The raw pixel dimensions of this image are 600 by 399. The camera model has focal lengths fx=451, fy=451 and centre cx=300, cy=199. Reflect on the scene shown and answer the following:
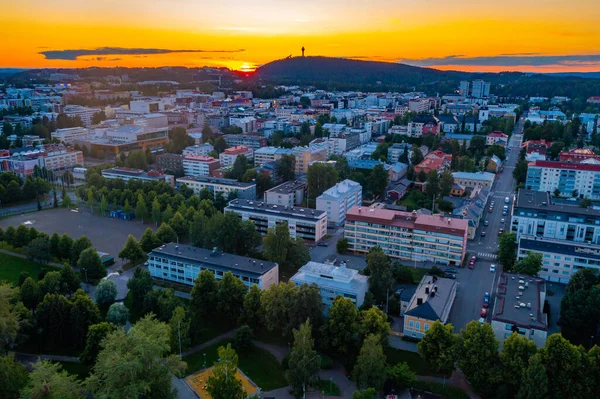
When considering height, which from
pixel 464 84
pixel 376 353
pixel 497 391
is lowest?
pixel 497 391

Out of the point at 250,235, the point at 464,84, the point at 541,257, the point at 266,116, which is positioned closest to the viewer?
the point at 541,257

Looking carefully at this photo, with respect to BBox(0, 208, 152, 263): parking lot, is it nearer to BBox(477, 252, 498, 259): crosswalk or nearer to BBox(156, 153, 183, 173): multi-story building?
BBox(156, 153, 183, 173): multi-story building

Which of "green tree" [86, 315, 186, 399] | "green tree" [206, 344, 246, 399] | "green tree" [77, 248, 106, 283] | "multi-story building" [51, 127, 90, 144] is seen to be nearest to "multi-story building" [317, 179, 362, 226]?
"green tree" [77, 248, 106, 283]

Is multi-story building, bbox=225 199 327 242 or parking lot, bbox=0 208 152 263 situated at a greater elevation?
multi-story building, bbox=225 199 327 242

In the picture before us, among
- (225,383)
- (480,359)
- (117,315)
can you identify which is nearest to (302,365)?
(225,383)

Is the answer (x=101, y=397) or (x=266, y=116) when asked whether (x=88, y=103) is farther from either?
(x=101, y=397)

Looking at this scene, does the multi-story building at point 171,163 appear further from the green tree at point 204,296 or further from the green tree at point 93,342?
the green tree at point 93,342

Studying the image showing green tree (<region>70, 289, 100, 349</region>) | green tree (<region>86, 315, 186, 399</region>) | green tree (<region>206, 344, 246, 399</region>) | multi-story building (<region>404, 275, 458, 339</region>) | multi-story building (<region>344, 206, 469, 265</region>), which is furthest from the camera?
multi-story building (<region>344, 206, 469, 265</region>)

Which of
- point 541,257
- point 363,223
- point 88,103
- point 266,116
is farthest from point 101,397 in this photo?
point 88,103
